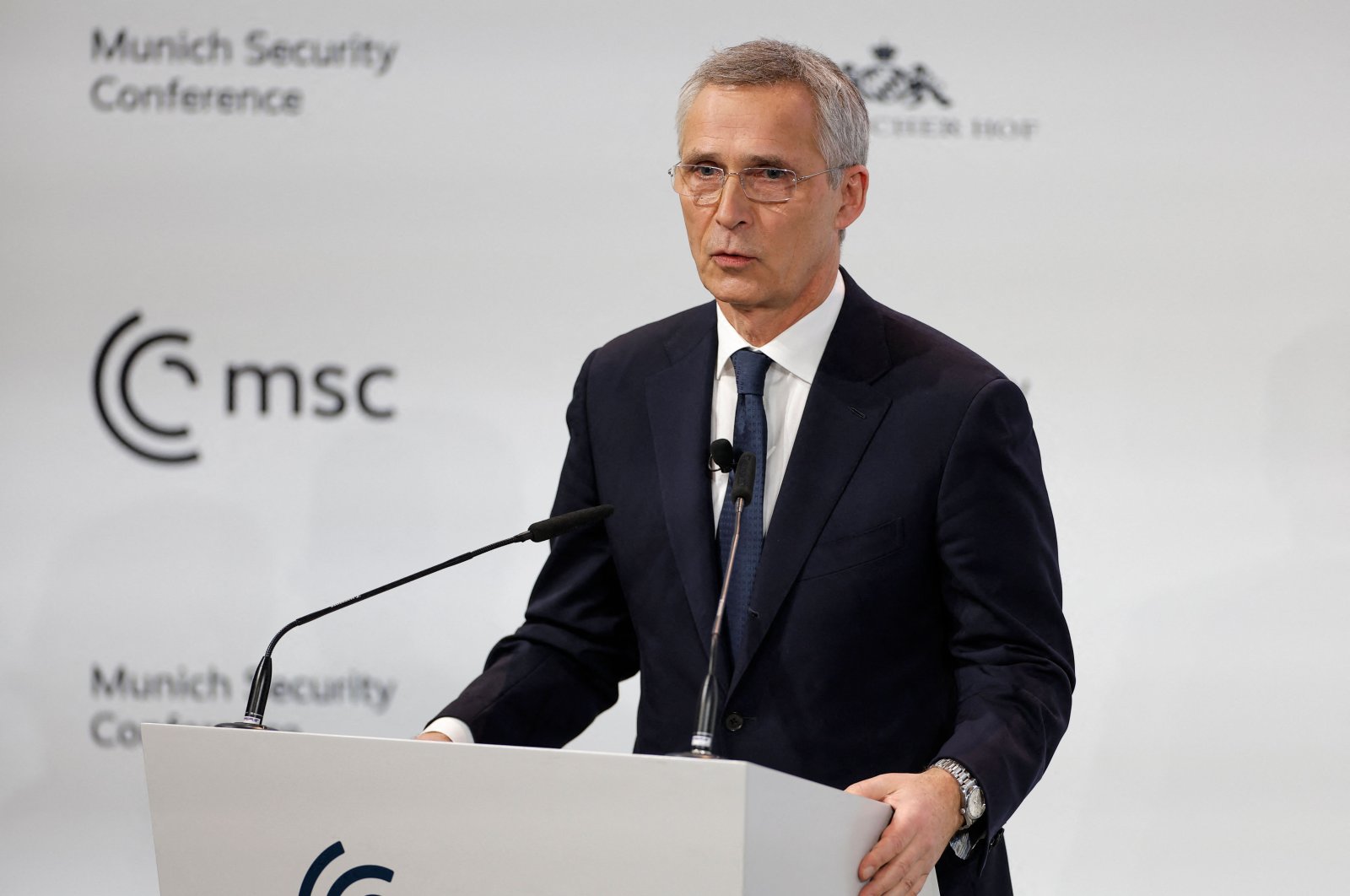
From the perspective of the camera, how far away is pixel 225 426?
3.60 metres

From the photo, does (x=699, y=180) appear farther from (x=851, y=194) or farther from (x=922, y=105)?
(x=922, y=105)

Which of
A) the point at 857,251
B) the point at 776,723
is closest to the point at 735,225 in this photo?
the point at 776,723

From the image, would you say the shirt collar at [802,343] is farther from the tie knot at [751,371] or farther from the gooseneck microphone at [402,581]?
the gooseneck microphone at [402,581]

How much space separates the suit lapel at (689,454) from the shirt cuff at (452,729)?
35 cm

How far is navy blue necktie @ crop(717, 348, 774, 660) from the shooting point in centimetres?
208

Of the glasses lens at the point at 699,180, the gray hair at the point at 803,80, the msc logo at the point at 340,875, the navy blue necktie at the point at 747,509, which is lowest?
the msc logo at the point at 340,875

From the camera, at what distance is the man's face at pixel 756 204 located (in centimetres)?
210

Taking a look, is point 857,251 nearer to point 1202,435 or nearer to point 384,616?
point 1202,435

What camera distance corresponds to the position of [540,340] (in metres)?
3.59

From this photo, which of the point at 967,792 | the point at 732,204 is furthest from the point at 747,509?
the point at 967,792

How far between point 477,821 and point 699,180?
41.3 inches

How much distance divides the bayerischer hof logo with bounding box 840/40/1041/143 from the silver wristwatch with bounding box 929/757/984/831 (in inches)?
82.7

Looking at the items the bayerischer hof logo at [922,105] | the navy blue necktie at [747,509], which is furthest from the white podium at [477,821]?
the bayerischer hof logo at [922,105]

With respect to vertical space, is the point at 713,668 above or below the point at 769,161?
below
